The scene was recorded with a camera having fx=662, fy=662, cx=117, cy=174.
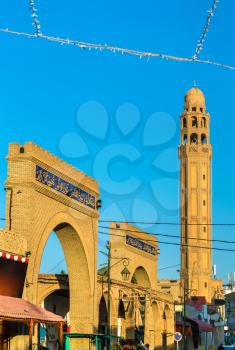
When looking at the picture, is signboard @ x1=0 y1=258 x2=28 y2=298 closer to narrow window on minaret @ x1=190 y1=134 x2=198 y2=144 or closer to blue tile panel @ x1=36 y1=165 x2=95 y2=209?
blue tile panel @ x1=36 y1=165 x2=95 y2=209

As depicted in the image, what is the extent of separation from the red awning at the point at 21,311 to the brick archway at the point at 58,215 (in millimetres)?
1934

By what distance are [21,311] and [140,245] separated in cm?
2901

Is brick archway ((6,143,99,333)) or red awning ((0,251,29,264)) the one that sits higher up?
brick archway ((6,143,99,333))

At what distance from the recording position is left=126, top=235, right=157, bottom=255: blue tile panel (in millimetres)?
50325

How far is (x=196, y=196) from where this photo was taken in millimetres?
102312

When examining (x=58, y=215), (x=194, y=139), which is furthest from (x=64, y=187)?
(x=194, y=139)

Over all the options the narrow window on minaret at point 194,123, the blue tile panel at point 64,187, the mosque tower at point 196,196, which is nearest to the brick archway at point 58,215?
the blue tile panel at point 64,187

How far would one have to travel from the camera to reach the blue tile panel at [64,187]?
30.9 m

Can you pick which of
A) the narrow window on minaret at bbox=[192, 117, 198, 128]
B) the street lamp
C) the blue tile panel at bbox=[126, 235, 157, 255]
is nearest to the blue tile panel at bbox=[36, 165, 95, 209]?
the street lamp

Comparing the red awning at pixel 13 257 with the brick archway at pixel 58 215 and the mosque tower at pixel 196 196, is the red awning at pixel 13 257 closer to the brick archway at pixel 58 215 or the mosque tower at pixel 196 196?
the brick archway at pixel 58 215

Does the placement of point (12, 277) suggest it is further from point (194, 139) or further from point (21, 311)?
point (194, 139)

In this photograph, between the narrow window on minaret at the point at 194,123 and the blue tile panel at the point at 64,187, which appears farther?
the narrow window on minaret at the point at 194,123

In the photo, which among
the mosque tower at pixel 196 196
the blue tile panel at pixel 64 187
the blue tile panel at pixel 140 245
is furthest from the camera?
the mosque tower at pixel 196 196

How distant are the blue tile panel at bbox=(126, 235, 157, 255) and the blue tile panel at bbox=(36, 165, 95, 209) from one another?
12765 millimetres
